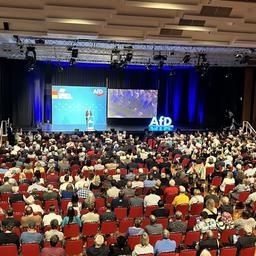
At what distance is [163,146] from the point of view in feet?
65.9

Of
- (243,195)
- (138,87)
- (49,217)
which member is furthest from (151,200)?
(138,87)

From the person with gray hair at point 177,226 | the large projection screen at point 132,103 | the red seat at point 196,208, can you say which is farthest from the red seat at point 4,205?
the large projection screen at point 132,103

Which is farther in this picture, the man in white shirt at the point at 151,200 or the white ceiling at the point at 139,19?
the white ceiling at the point at 139,19

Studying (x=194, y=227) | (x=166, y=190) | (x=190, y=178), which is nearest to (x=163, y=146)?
(x=190, y=178)

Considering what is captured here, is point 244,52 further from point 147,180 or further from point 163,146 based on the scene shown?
point 147,180

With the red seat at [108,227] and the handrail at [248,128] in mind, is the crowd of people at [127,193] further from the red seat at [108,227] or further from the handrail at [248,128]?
the handrail at [248,128]

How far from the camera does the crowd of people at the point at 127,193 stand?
793cm

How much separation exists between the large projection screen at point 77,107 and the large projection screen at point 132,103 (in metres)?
0.67

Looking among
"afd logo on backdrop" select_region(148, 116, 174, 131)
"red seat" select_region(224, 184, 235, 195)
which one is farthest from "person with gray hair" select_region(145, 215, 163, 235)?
"afd logo on backdrop" select_region(148, 116, 174, 131)

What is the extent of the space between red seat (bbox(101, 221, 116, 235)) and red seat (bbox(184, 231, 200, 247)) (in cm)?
165

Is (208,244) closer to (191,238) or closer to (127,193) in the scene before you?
(191,238)

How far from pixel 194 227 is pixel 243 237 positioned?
4.32 ft

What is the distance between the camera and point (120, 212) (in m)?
9.97

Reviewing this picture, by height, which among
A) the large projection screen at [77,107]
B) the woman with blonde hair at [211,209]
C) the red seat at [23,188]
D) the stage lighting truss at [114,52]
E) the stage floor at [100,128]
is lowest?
the red seat at [23,188]
